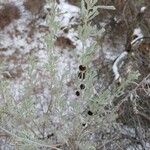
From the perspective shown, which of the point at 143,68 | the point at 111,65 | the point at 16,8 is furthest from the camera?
the point at 16,8

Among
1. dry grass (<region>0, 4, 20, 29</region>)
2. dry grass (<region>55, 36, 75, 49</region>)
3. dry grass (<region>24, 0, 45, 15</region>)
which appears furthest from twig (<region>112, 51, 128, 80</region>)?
dry grass (<region>0, 4, 20, 29</region>)

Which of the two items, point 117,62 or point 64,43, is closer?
point 117,62

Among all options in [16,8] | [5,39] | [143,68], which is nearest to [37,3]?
[16,8]

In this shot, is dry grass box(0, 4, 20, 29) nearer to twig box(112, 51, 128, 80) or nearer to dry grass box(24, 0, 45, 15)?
dry grass box(24, 0, 45, 15)

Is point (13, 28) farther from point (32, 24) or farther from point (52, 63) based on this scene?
point (52, 63)

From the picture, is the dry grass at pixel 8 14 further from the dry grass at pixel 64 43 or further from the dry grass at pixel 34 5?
the dry grass at pixel 64 43

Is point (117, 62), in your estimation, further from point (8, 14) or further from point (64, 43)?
point (8, 14)

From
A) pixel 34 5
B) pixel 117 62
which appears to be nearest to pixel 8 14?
pixel 34 5

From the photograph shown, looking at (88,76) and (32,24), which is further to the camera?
(32,24)
